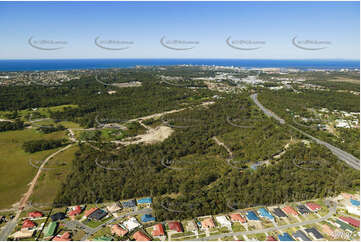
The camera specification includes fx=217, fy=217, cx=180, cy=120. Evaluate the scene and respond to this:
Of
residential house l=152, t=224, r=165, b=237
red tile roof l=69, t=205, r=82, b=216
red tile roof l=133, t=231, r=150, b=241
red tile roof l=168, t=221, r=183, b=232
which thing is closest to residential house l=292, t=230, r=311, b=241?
red tile roof l=168, t=221, r=183, b=232

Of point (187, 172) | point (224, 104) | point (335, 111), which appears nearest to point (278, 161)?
point (187, 172)

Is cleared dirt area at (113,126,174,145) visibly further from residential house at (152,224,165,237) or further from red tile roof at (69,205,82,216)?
residential house at (152,224,165,237)

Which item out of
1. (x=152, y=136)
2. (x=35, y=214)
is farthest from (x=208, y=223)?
(x=152, y=136)

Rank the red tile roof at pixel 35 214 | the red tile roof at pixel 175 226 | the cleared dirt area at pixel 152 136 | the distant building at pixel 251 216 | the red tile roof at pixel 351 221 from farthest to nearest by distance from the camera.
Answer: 1. the cleared dirt area at pixel 152 136
2. the red tile roof at pixel 35 214
3. the distant building at pixel 251 216
4. the red tile roof at pixel 351 221
5. the red tile roof at pixel 175 226

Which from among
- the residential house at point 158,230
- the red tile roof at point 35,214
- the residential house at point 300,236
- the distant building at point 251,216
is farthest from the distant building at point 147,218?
the residential house at point 300,236

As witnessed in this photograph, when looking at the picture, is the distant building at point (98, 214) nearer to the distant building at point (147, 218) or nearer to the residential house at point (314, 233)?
the distant building at point (147, 218)

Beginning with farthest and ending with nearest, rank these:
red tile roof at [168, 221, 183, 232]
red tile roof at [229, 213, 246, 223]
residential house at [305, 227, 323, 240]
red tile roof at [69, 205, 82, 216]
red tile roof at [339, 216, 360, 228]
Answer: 1. red tile roof at [69, 205, 82, 216]
2. red tile roof at [229, 213, 246, 223]
3. red tile roof at [339, 216, 360, 228]
4. red tile roof at [168, 221, 183, 232]
5. residential house at [305, 227, 323, 240]
